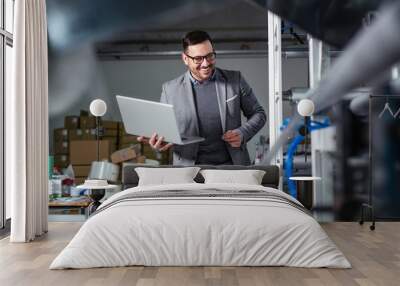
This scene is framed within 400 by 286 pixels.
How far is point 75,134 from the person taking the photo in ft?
24.4

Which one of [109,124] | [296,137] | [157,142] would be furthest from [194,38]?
[296,137]

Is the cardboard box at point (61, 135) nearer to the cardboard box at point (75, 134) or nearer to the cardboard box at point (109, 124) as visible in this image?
the cardboard box at point (75, 134)

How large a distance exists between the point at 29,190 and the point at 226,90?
241 centimetres

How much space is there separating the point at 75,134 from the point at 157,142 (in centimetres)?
164

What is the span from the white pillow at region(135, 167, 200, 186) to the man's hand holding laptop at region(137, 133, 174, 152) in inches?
13.8

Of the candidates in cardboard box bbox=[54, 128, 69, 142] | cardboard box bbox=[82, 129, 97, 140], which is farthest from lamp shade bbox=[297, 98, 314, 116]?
cardboard box bbox=[54, 128, 69, 142]

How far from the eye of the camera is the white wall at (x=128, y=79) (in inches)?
259

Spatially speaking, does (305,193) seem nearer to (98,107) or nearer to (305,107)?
(305,107)

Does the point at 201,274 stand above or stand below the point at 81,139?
below

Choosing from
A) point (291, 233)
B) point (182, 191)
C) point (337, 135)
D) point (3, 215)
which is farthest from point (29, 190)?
point (337, 135)

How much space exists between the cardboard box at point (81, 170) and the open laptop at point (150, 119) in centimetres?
113

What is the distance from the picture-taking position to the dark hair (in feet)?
21.9

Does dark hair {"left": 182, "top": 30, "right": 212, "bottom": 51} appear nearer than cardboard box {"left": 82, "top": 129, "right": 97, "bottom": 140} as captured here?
Yes

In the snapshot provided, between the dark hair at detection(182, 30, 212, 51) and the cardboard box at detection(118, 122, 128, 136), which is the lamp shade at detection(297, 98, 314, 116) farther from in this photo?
the cardboard box at detection(118, 122, 128, 136)
